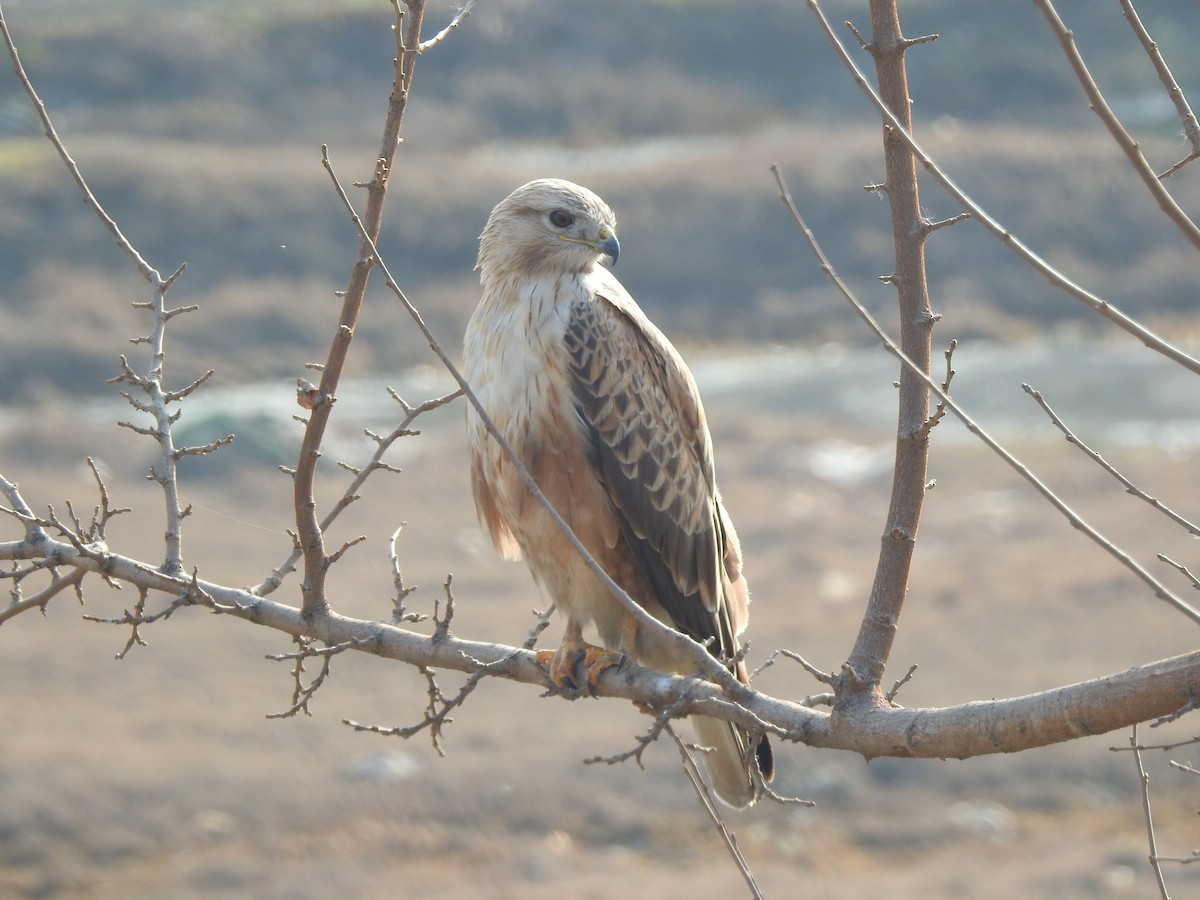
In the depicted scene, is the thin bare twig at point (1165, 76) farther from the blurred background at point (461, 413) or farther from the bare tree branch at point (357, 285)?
the blurred background at point (461, 413)

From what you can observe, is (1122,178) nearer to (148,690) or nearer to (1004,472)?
(1004,472)

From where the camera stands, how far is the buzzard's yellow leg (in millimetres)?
5094

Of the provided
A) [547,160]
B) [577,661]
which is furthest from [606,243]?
[547,160]

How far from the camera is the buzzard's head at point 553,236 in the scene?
19.0 ft

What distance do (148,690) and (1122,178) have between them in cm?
2722

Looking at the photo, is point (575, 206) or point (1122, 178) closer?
point (575, 206)

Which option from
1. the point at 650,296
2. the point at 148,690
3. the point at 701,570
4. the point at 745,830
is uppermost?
the point at 701,570

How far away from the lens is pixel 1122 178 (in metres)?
37.1

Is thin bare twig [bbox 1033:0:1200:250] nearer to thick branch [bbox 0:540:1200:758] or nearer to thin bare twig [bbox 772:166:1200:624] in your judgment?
thin bare twig [bbox 772:166:1200:624]

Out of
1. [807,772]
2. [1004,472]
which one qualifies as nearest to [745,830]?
[807,772]

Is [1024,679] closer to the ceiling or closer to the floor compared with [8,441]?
closer to the floor

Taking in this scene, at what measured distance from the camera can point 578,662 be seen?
5.35 meters

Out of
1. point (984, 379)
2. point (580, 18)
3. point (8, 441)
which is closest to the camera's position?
point (8, 441)

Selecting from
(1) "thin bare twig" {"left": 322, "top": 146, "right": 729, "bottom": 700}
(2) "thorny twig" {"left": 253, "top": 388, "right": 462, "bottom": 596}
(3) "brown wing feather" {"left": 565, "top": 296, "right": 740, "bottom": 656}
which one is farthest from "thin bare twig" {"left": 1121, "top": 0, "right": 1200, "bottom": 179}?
(3) "brown wing feather" {"left": 565, "top": 296, "right": 740, "bottom": 656}
